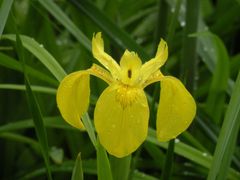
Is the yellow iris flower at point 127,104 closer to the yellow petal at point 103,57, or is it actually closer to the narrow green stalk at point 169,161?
the yellow petal at point 103,57

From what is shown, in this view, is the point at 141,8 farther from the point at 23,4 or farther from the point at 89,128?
the point at 89,128

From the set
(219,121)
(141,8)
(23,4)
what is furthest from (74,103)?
(141,8)

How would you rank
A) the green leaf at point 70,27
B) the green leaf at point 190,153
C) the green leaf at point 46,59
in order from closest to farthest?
the green leaf at point 46,59
the green leaf at point 190,153
the green leaf at point 70,27

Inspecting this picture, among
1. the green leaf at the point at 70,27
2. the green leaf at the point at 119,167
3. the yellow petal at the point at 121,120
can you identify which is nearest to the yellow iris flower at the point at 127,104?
the yellow petal at the point at 121,120

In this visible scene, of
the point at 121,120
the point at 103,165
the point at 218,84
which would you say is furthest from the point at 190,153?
the point at 121,120

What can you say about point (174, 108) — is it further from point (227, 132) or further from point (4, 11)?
point (4, 11)

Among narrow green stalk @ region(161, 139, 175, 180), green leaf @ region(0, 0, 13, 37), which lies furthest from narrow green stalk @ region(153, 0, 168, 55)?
green leaf @ region(0, 0, 13, 37)
